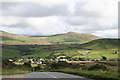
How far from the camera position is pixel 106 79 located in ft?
46.6

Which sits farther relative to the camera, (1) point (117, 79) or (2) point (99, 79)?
(2) point (99, 79)

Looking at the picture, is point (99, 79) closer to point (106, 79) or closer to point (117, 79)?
point (106, 79)

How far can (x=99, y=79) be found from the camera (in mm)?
14773

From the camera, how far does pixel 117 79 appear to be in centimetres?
1285

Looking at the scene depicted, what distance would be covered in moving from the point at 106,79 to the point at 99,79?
2.39 feet

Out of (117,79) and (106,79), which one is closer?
(117,79)

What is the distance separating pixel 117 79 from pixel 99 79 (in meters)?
2.16

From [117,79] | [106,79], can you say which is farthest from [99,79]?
[117,79]
